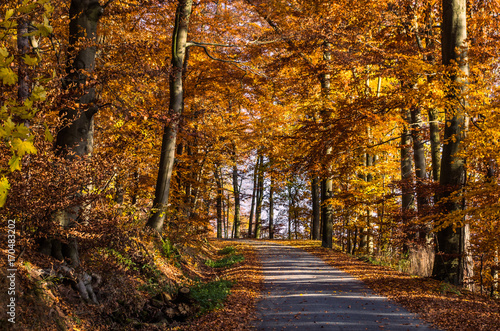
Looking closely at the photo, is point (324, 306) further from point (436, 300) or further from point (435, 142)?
point (435, 142)

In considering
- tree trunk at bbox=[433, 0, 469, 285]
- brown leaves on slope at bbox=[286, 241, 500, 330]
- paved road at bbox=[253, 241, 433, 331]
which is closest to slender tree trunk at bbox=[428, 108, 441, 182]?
tree trunk at bbox=[433, 0, 469, 285]

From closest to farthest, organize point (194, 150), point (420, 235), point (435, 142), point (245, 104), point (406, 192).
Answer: point (406, 192) < point (420, 235) < point (435, 142) < point (245, 104) < point (194, 150)

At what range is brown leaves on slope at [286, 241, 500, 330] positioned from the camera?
6.15 meters

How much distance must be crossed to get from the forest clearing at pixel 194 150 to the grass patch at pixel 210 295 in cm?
4

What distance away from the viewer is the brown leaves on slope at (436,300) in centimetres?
615

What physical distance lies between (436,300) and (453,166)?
3632mm

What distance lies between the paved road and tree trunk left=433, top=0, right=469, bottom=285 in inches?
87.3

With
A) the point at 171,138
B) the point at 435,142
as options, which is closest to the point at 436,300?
the point at 435,142

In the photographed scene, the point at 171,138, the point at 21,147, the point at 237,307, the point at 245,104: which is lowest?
the point at 237,307

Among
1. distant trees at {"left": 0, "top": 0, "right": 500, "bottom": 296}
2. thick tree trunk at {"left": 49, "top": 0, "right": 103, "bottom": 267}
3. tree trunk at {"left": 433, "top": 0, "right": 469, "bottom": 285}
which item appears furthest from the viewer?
tree trunk at {"left": 433, "top": 0, "right": 469, "bottom": 285}

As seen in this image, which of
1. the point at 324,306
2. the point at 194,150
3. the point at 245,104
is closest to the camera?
the point at 324,306

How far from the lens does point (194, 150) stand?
57.7ft

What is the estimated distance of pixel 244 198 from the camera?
107 feet

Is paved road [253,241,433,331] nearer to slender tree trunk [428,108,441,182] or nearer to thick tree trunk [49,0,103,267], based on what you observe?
thick tree trunk [49,0,103,267]
